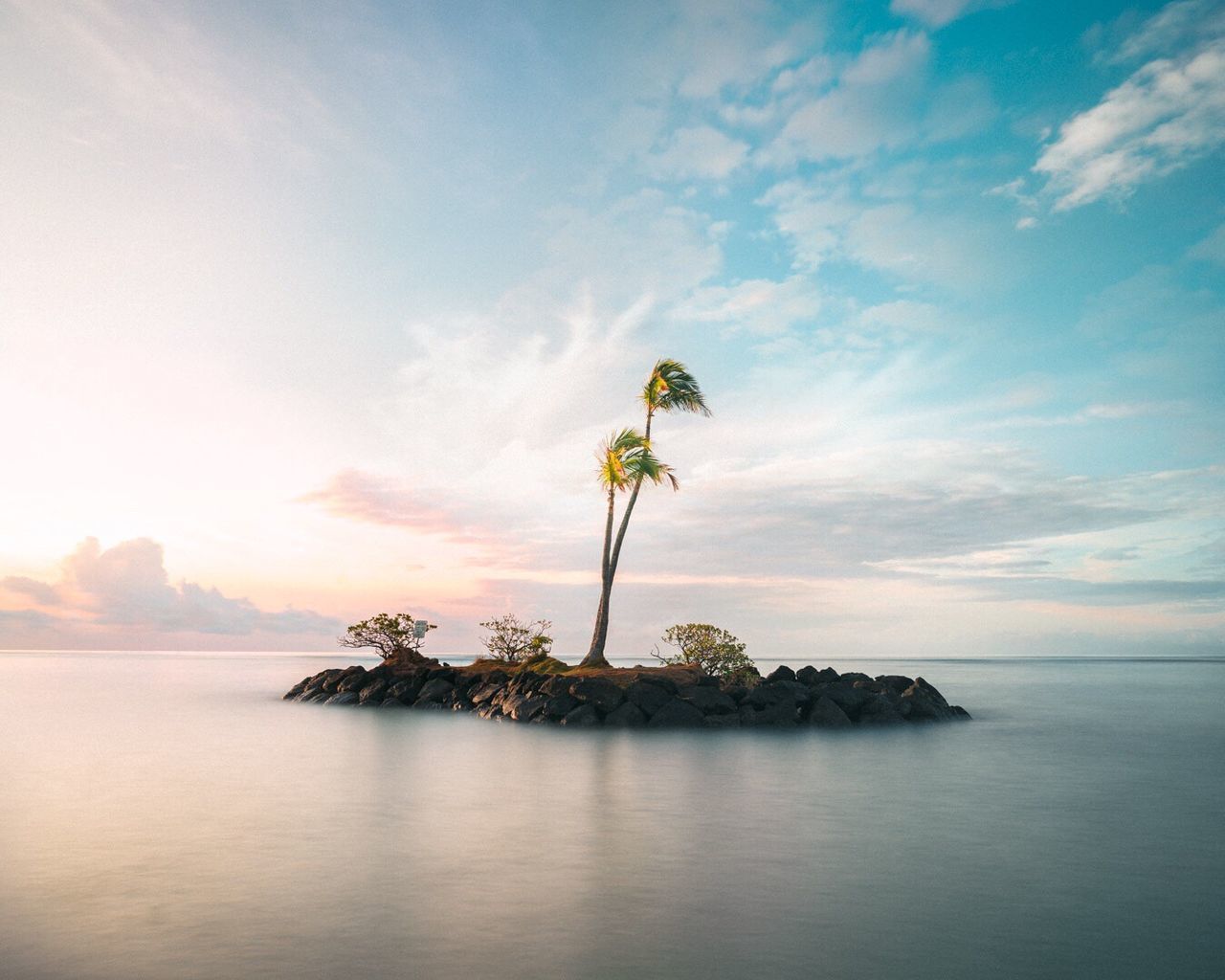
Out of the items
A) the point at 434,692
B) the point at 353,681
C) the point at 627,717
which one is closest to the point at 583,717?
the point at 627,717

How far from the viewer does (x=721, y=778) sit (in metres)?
20.2

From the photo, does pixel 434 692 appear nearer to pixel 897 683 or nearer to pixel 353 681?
pixel 353 681

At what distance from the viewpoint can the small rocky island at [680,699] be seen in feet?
105

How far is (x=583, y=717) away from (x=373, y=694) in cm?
1685

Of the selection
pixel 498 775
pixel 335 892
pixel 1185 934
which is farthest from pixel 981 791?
pixel 335 892

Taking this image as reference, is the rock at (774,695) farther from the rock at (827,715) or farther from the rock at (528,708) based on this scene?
the rock at (528,708)

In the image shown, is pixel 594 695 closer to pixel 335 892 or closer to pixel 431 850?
pixel 431 850

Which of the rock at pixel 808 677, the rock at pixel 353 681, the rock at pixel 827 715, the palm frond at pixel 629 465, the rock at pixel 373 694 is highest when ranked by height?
the palm frond at pixel 629 465

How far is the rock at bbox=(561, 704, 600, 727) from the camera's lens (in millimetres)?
31734

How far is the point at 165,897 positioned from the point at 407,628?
39058 millimetres

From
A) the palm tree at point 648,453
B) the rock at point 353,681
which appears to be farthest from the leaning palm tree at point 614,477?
the rock at point 353,681

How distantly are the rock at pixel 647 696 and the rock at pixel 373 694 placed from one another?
16.9 metres

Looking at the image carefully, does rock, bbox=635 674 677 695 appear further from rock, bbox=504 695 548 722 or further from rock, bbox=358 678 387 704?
rock, bbox=358 678 387 704

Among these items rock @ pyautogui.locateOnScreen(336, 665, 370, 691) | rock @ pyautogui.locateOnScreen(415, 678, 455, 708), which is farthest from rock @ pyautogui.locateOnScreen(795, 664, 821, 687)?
rock @ pyautogui.locateOnScreen(336, 665, 370, 691)
